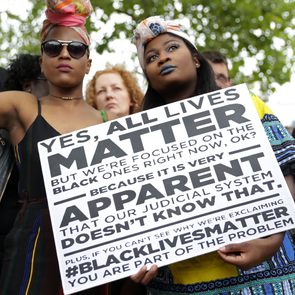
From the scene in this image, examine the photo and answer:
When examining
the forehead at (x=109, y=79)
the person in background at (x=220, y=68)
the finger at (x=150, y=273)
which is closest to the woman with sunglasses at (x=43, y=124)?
the finger at (x=150, y=273)

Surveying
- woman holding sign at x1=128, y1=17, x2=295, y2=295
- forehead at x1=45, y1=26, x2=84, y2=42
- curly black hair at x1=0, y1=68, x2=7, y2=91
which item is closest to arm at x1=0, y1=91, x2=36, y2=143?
forehead at x1=45, y1=26, x2=84, y2=42

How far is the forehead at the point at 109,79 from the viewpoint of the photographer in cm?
443

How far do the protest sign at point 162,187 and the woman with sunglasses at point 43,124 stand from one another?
14 centimetres

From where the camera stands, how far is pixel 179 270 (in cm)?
235

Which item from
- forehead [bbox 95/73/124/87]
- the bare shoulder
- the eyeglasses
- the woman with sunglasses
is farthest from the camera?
forehead [bbox 95/73/124/87]

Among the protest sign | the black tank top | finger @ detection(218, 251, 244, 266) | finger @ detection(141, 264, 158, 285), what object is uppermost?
the black tank top

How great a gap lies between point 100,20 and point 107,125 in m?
6.44

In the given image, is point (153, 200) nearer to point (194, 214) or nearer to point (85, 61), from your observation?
point (194, 214)

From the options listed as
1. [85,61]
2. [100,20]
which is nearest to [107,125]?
[85,61]

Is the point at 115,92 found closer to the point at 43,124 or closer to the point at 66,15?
the point at 66,15

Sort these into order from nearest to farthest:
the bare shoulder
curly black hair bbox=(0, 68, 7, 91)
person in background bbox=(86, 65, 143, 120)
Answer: the bare shoulder → curly black hair bbox=(0, 68, 7, 91) → person in background bbox=(86, 65, 143, 120)

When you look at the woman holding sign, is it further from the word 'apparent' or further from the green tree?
the green tree

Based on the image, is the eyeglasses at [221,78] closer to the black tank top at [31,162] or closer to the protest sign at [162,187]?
the protest sign at [162,187]

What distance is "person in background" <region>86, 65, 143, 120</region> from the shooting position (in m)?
4.32
